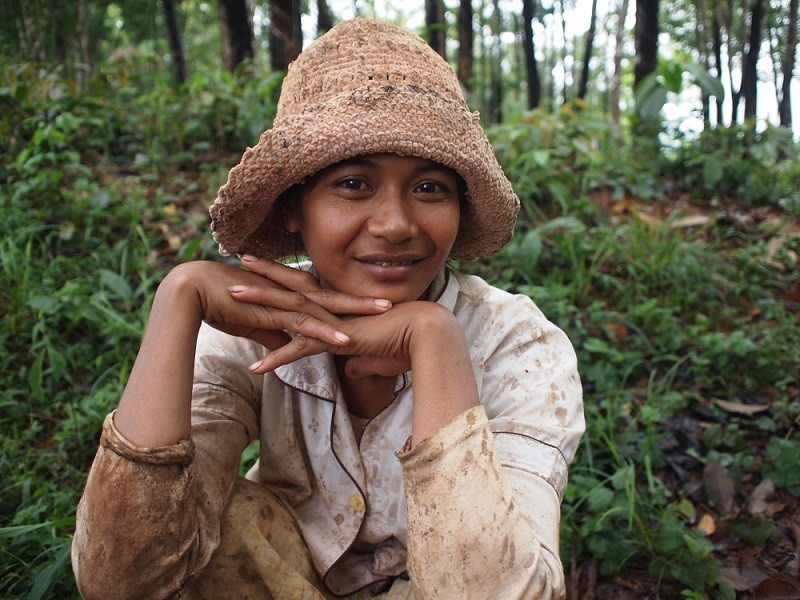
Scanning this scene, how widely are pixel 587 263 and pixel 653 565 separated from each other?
7.05 feet

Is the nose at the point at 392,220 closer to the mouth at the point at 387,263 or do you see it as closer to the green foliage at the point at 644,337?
the mouth at the point at 387,263

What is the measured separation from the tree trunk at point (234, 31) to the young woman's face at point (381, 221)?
5.90 m

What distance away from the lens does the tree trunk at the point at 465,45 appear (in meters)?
7.70

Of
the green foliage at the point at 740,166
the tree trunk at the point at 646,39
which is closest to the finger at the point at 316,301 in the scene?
the green foliage at the point at 740,166

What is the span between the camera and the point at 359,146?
143 centimetres

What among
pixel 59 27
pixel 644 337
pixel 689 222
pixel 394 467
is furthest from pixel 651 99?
pixel 59 27

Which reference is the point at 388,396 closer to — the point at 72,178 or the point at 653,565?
the point at 653,565

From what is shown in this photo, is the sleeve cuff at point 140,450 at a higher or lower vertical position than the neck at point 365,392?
higher

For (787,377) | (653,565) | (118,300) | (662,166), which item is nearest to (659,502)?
(653,565)

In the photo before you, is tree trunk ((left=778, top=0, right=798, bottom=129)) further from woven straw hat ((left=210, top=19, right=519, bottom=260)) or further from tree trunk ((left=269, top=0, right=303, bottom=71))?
woven straw hat ((left=210, top=19, right=519, bottom=260))

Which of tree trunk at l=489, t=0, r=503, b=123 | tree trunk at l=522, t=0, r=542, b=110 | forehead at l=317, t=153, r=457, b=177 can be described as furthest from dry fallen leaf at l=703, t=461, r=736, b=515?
tree trunk at l=489, t=0, r=503, b=123

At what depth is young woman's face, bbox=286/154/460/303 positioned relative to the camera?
59.8 inches

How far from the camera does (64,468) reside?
2561 millimetres

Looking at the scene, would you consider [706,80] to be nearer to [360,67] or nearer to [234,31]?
[360,67]
